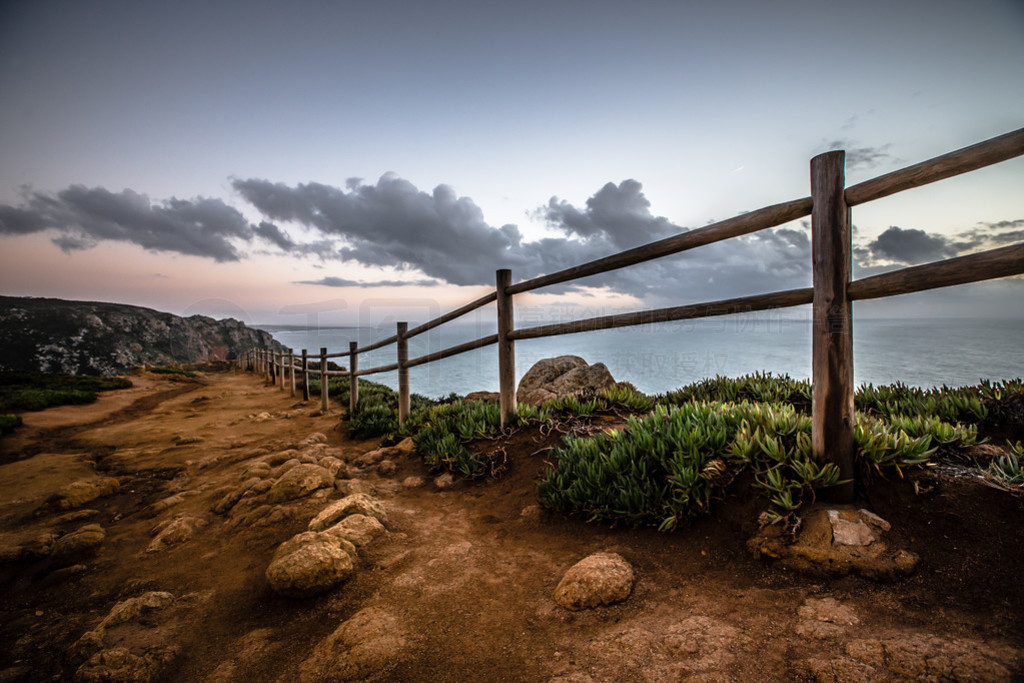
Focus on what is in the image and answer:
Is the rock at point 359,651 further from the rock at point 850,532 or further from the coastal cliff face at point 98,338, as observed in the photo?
the coastal cliff face at point 98,338

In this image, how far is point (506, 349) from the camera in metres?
4.24

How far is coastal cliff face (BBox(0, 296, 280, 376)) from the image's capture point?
58.4 ft

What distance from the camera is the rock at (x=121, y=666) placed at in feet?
4.97

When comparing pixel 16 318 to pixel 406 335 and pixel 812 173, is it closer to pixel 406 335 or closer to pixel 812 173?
pixel 406 335

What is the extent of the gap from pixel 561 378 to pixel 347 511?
5757mm

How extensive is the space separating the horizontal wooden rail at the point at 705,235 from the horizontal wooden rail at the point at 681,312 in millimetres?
422

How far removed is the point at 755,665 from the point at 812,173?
2.46 meters

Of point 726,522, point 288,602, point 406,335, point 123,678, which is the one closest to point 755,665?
point 726,522

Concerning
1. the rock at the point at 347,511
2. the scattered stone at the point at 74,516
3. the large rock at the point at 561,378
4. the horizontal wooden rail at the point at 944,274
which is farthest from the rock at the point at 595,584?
the large rock at the point at 561,378

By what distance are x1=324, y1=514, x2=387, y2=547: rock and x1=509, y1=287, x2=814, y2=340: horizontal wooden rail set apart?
2199 mm

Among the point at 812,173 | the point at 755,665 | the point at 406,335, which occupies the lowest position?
the point at 755,665

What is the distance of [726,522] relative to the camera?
2.22 metres

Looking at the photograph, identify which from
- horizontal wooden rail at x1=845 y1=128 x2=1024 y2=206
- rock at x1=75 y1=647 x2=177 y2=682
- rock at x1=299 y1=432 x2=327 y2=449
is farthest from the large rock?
rock at x1=75 y1=647 x2=177 y2=682

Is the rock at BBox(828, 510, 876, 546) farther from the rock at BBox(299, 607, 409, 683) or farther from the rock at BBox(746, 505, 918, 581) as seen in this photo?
the rock at BBox(299, 607, 409, 683)
